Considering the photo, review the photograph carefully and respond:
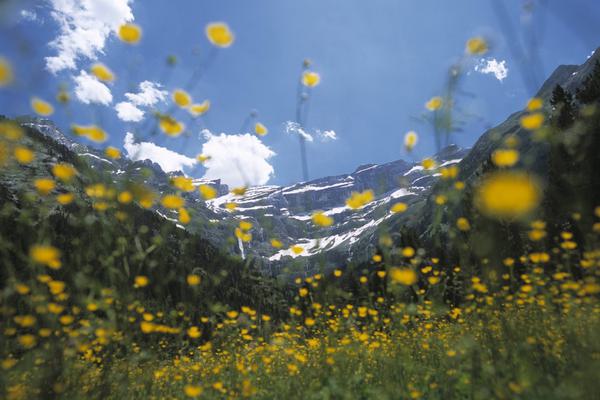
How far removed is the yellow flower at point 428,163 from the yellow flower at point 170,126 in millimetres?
1726

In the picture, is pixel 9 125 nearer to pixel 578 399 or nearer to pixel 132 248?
pixel 132 248

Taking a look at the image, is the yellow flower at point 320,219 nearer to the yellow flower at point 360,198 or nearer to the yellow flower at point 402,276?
the yellow flower at point 360,198

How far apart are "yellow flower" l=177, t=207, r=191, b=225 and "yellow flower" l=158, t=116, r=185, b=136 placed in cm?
67

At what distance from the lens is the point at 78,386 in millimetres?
2564

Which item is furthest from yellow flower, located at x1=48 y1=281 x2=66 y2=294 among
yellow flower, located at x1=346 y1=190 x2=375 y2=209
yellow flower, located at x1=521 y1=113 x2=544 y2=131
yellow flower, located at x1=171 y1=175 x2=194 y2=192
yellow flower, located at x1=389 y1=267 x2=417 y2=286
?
yellow flower, located at x1=521 y1=113 x2=544 y2=131

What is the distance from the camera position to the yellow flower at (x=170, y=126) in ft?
7.14

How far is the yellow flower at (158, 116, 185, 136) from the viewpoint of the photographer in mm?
2177

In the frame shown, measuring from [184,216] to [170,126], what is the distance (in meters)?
0.83

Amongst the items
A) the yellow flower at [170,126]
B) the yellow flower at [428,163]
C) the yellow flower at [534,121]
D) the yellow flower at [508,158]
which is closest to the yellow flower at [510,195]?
the yellow flower at [508,158]

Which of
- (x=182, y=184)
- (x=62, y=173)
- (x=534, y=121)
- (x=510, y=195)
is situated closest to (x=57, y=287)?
(x=62, y=173)

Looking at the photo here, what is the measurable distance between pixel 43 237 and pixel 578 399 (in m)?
3.22

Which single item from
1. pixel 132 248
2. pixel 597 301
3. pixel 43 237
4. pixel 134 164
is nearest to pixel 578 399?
pixel 597 301

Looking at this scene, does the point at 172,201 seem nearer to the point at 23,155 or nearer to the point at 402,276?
the point at 23,155

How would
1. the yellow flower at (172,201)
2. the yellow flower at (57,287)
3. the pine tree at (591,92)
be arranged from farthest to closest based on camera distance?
the pine tree at (591,92) < the yellow flower at (172,201) < the yellow flower at (57,287)
